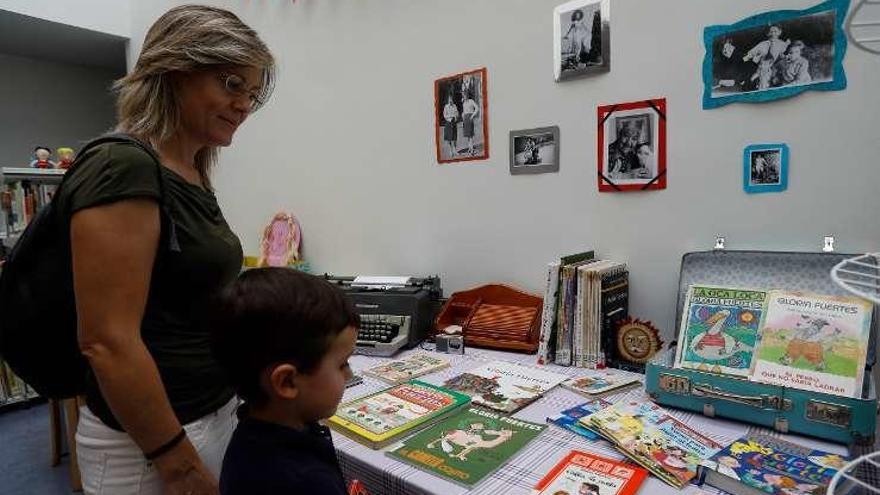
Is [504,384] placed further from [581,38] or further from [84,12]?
[84,12]

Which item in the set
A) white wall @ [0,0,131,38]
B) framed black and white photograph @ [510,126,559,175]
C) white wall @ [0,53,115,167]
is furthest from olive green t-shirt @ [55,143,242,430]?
white wall @ [0,53,115,167]

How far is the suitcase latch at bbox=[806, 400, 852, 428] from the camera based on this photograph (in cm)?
92

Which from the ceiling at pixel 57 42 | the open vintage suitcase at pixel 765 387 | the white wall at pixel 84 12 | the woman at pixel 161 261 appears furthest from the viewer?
the ceiling at pixel 57 42

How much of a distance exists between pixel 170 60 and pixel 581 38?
1.11 meters

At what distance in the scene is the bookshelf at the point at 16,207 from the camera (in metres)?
2.96

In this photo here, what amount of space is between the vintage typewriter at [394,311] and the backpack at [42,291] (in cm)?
84

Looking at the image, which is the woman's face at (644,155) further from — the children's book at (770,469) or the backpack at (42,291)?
the backpack at (42,291)

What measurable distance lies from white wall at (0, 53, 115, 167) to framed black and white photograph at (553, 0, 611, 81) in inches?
125

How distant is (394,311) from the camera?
5.59ft

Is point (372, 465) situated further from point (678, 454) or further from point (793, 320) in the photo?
point (793, 320)

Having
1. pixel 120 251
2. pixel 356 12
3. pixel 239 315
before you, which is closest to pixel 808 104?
pixel 239 315

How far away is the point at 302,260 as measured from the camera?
2.38 metres

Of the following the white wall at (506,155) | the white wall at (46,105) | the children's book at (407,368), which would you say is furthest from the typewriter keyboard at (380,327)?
Result: the white wall at (46,105)

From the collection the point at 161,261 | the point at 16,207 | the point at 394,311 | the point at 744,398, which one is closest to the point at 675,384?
the point at 744,398
